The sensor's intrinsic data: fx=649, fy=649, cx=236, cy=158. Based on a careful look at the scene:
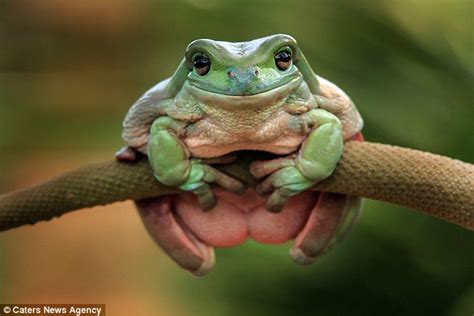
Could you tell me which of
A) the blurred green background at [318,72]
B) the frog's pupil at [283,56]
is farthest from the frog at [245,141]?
the blurred green background at [318,72]

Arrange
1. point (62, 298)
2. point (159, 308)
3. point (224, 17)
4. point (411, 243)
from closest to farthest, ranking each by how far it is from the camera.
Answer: point (411, 243) → point (224, 17) → point (159, 308) → point (62, 298)

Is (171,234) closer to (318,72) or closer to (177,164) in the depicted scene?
(177,164)

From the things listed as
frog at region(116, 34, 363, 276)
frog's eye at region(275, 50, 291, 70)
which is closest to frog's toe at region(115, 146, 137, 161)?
frog at region(116, 34, 363, 276)

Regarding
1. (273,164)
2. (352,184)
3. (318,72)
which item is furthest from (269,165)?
(318,72)

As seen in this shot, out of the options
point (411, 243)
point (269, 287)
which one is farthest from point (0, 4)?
point (411, 243)

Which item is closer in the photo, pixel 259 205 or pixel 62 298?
pixel 259 205

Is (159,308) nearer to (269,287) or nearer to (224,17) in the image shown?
(269,287)

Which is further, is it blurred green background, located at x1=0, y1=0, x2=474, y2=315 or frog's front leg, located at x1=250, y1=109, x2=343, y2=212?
blurred green background, located at x1=0, y1=0, x2=474, y2=315

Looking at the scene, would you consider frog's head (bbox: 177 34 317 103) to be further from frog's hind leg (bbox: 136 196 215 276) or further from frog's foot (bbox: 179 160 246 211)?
frog's hind leg (bbox: 136 196 215 276)
